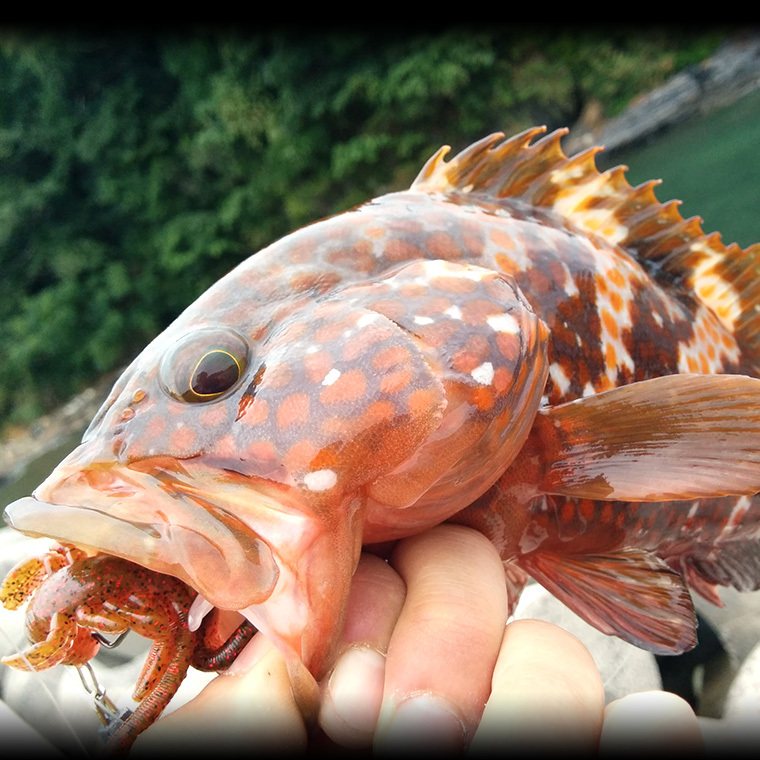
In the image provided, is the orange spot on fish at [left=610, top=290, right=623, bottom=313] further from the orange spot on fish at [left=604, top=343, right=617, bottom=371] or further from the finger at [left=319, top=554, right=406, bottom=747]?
the finger at [left=319, top=554, right=406, bottom=747]

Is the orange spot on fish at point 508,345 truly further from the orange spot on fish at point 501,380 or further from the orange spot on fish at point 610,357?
the orange spot on fish at point 610,357

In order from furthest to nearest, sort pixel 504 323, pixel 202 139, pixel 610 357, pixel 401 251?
pixel 202 139 → pixel 610 357 → pixel 401 251 → pixel 504 323

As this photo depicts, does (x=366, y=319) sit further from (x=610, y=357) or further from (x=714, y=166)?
(x=714, y=166)

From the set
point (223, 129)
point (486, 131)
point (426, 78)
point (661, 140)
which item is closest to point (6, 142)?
point (223, 129)

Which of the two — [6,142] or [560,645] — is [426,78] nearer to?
[6,142]

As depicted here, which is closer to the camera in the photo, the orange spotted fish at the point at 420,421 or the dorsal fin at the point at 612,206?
the orange spotted fish at the point at 420,421

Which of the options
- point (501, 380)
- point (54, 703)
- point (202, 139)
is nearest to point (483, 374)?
point (501, 380)

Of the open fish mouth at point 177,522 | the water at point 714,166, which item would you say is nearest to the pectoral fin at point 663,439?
the open fish mouth at point 177,522

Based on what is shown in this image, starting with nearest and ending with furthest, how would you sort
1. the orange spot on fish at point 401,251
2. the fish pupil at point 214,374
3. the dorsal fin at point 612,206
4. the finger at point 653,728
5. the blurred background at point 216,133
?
the finger at point 653,728 < the fish pupil at point 214,374 < the orange spot on fish at point 401,251 < the dorsal fin at point 612,206 < the blurred background at point 216,133
